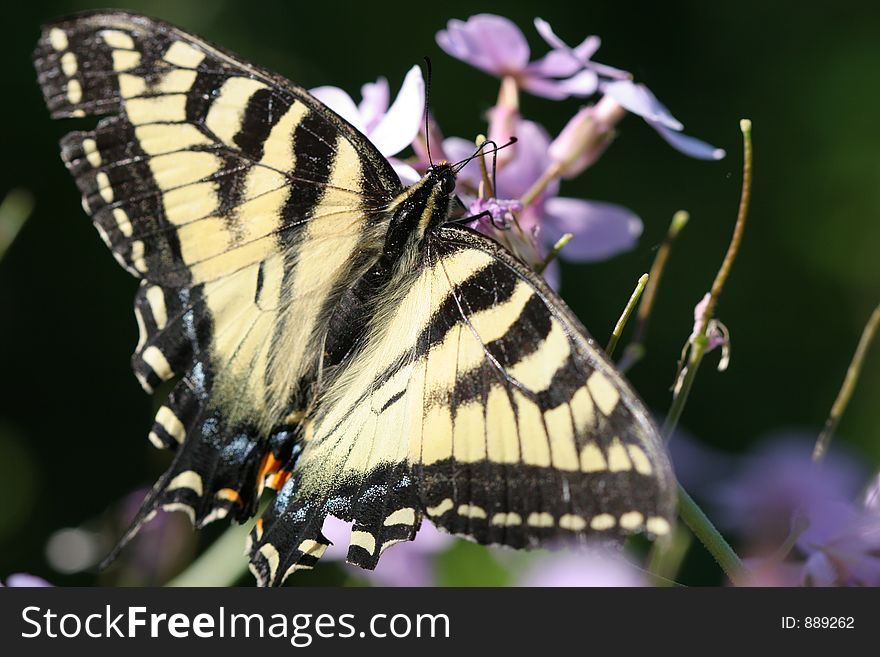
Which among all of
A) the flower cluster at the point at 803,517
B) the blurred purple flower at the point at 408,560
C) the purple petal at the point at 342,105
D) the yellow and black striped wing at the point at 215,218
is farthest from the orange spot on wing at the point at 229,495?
the flower cluster at the point at 803,517

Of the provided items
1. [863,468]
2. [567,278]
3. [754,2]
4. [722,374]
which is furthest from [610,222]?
[754,2]

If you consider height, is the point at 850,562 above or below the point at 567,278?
above

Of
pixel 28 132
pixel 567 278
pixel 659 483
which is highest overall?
pixel 659 483

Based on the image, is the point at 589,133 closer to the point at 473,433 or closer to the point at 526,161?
the point at 526,161

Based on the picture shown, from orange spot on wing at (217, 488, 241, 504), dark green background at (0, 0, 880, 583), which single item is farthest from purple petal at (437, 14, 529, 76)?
dark green background at (0, 0, 880, 583)

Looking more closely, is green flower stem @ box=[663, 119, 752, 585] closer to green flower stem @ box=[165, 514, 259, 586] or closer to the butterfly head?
the butterfly head
